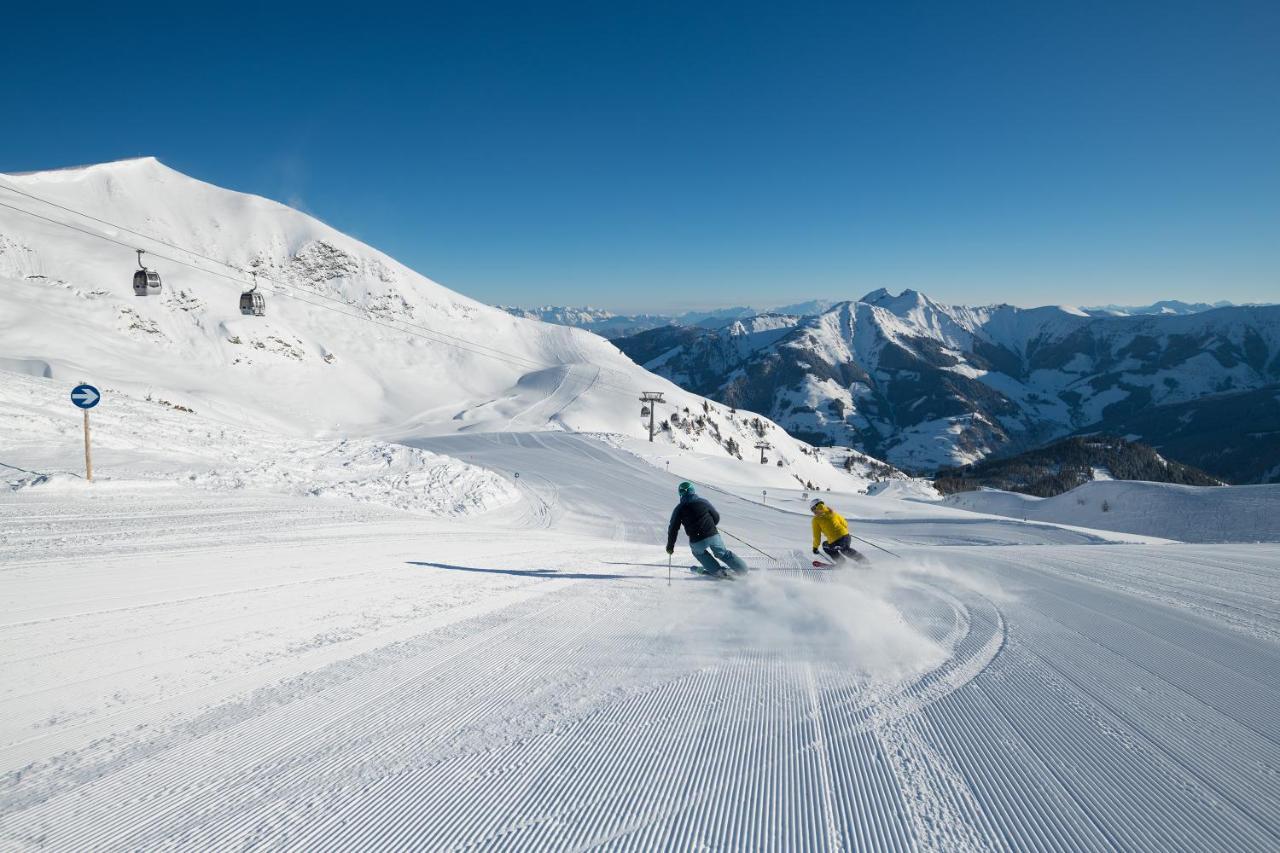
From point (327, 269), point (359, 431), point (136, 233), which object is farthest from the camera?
point (327, 269)

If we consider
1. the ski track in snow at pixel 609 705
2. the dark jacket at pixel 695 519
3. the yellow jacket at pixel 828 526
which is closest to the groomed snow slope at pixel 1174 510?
the ski track in snow at pixel 609 705

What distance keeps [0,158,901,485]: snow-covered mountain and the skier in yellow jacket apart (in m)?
33.3

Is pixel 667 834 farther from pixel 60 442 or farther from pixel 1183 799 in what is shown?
pixel 60 442

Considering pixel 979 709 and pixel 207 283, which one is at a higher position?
pixel 207 283

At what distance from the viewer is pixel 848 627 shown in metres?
6.54

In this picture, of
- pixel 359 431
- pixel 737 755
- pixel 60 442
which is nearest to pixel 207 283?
pixel 359 431

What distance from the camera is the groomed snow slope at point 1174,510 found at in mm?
28172

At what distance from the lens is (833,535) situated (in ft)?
33.3

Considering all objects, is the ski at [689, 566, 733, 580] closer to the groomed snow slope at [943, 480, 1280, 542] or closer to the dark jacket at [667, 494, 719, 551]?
the dark jacket at [667, 494, 719, 551]

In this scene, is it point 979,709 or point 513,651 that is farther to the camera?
point 513,651

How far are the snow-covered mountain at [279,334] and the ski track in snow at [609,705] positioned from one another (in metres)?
34.7

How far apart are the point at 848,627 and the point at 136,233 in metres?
112

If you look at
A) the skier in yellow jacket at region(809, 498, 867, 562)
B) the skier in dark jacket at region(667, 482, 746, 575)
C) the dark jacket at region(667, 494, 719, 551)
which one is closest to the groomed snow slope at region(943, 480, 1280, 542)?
the skier in yellow jacket at region(809, 498, 867, 562)

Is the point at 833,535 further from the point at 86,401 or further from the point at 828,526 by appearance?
the point at 86,401
